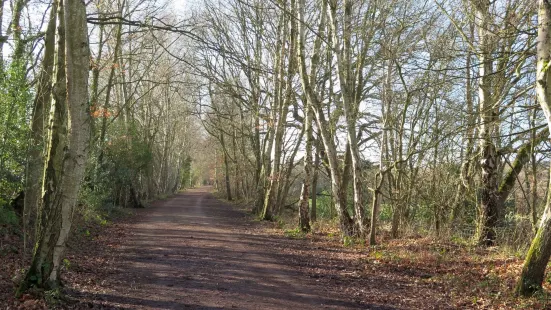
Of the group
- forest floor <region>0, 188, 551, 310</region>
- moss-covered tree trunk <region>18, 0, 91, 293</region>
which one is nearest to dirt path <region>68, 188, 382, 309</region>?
forest floor <region>0, 188, 551, 310</region>

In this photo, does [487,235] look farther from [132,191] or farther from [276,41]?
[132,191]

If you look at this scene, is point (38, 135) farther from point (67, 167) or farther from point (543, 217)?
point (543, 217)

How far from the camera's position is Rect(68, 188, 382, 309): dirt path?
624 centimetres

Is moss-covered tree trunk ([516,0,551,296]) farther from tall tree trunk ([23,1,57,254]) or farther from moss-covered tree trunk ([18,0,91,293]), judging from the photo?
tall tree trunk ([23,1,57,254])

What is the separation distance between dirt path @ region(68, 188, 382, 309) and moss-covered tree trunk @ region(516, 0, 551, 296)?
2.53 meters

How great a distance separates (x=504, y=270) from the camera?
8180mm

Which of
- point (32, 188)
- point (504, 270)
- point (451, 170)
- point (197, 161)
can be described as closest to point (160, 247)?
point (32, 188)

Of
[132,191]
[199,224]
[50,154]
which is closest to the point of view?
[50,154]

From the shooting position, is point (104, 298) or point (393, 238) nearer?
point (104, 298)

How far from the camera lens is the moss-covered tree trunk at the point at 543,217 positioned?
648cm

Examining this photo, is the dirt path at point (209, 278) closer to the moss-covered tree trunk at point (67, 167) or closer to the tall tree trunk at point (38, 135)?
the moss-covered tree trunk at point (67, 167)

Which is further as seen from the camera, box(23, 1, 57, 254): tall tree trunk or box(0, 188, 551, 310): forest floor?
box(23, 1, 57, 254): tall tree trunk

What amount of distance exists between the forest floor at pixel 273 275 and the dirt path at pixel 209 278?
0.02 m

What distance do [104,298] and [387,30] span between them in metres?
10.0
